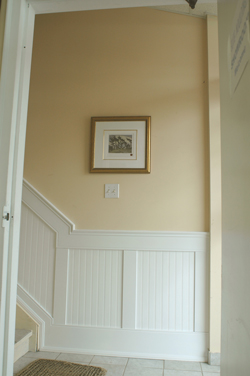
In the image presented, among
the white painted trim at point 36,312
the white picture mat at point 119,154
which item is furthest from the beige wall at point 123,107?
the white painted trim at point 36,312

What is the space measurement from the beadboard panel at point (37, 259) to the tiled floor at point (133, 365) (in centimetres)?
33

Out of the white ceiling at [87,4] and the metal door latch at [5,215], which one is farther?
the white ceiling at [87,4]

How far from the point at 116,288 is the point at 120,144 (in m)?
1.11

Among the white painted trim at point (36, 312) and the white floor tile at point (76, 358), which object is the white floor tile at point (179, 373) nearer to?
the white floor tile at point (76, 358)

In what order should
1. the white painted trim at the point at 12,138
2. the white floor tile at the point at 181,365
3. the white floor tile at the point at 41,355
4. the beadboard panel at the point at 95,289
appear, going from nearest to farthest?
the white painted trim at the point at 12,138 < the white floor tile at the point at 181,365 < the white floor tile at the point at 41,355 < the beadboard panel at the point at 95,289

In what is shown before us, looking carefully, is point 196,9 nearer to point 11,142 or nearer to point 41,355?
point 11,142

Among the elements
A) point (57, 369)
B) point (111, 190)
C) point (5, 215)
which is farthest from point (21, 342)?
point (5, 215)

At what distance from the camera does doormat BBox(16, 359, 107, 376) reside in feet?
6.23

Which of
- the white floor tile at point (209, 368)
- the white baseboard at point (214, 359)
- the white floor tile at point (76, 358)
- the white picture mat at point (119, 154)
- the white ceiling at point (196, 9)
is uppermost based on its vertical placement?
the white ceiling at point (196, 9)

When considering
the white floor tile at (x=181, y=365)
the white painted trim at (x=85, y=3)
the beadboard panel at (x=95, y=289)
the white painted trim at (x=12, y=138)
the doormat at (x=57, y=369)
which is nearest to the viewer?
the white painted trim at (x=12, y=138)

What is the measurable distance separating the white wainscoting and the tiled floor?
5 centimetres

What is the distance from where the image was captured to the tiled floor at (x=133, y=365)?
196 centimetres

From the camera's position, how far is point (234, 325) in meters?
0.76

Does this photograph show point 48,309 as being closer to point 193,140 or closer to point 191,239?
point 191,239
